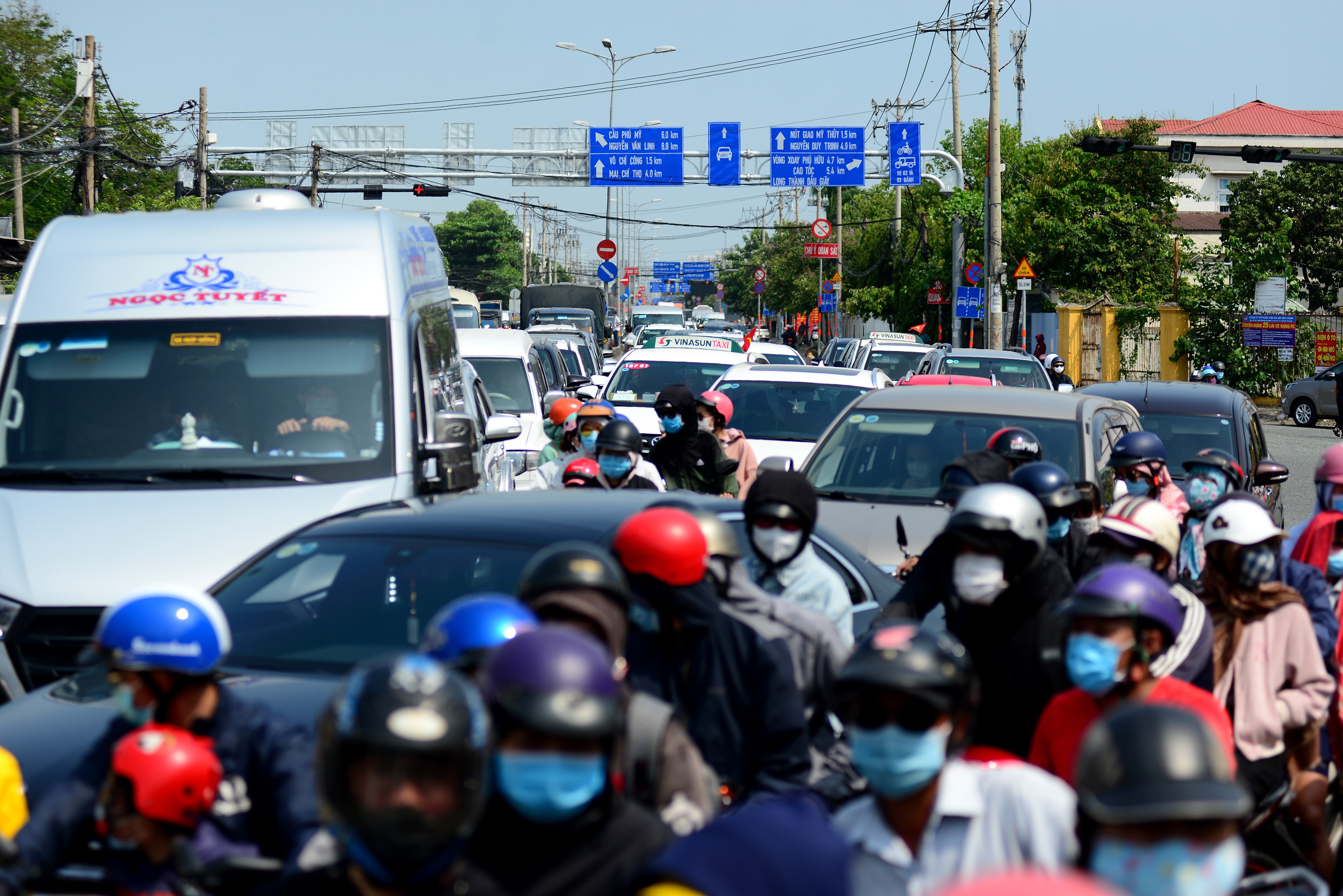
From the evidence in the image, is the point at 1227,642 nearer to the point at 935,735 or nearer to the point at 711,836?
the point at 935,735

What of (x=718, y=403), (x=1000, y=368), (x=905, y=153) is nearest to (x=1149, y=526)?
(x=718, y=403)

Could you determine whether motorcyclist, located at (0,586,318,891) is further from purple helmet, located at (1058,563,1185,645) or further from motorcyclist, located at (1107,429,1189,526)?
motorcyclist, located at (1107,429,1189,526)

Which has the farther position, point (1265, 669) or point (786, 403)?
point (786, 403)

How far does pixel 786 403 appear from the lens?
1292 centimetres

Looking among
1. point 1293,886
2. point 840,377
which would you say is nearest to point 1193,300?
point 840,377

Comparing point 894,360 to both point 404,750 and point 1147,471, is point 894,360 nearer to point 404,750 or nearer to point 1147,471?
point 1147,471

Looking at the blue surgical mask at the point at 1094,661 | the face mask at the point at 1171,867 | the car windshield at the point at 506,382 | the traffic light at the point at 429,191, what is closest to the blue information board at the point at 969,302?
the traffic light at the point at 429,191

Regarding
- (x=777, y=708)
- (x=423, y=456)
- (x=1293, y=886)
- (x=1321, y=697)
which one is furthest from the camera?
(x=423, y=456)

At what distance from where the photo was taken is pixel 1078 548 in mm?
5750

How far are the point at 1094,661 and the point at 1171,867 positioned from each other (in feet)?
4.78

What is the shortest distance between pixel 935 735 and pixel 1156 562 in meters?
2.60

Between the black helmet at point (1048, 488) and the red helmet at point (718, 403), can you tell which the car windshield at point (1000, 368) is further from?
the black helmet at point (1048, 488)

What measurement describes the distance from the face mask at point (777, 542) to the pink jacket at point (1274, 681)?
1.38 metres

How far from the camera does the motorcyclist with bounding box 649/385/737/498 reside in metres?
9.72
